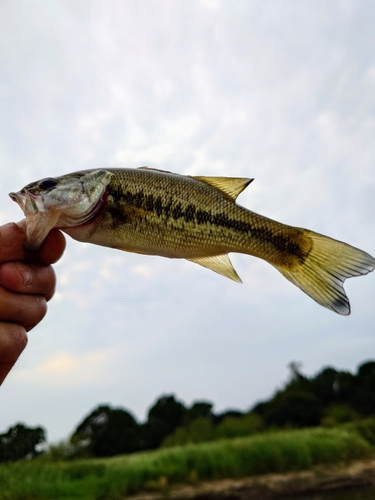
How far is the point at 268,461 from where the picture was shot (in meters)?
22.2

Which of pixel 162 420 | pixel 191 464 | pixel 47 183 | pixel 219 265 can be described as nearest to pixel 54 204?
pixel 47 183

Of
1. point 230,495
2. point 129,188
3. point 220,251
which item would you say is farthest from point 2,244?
point 230,495

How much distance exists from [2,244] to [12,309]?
0.30 meters

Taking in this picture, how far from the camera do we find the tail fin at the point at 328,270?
2.05 metres

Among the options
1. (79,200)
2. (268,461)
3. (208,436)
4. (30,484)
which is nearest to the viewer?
(79,200)

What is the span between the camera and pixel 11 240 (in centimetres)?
217

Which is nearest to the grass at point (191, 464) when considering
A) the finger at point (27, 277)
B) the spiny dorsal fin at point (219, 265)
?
the finger at point (27, 277)

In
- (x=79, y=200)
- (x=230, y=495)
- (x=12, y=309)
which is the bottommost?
(x=230, y=495)

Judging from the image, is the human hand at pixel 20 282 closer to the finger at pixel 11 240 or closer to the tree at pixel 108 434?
the finger at pixel 11 240

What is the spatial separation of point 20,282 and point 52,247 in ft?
0.70

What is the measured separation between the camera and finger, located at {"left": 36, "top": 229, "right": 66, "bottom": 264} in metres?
2.20

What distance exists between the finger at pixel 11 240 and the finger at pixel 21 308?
16cm

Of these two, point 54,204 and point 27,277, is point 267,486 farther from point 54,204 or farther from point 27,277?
point 54,204

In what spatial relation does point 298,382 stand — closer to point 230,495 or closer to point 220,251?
point 230,495
